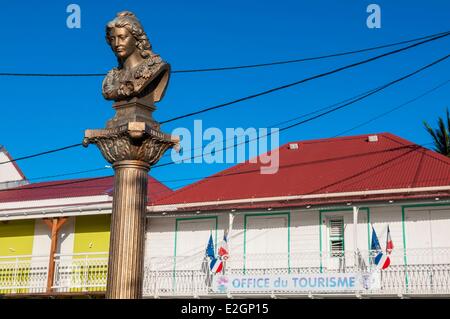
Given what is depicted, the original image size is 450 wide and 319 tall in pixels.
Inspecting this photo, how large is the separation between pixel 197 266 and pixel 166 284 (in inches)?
48.4

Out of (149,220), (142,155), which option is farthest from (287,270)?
(142,155)

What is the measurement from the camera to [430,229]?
69.1 ft

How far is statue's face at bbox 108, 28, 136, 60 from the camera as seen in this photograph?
700 centimetres

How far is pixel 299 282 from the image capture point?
20.8 metres

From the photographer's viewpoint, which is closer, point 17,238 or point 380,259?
point 380,259

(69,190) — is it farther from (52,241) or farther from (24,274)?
(24,274)

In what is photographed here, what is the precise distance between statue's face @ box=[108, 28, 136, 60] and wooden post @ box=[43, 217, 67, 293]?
1903 cm

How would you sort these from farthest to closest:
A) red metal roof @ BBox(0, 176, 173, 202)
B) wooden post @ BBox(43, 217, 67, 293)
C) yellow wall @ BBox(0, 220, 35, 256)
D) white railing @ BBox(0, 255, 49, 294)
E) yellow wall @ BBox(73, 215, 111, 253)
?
1. red metal roof @ BBox(0, 176, 173, 202)
2. yellow wall @ BBox(0, 220, 35, 256)
3. yellow wall @ BBox(73, 215, 111, 253)
4. white railing @ BBox(0, 255, 49, 294)
5. wooden post @ BBox(43, 217, 67, 293)

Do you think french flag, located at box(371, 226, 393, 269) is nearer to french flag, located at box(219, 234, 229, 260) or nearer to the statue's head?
french flag, located at box(219, 234, 229, 260)

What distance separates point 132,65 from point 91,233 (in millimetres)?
20261

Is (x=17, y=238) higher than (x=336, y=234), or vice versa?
(x=17, y=238)

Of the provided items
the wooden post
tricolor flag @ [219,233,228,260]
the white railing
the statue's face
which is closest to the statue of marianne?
the statue's face

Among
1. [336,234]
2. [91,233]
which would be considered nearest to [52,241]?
[91,233]

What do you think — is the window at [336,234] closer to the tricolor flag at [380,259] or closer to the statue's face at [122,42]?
the tricolor flag at [380,259]
